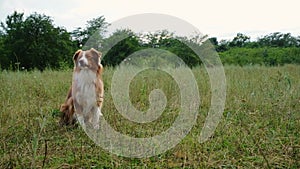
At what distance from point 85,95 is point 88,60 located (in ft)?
1.58

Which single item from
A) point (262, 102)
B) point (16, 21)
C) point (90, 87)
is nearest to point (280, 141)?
point (262, 102)

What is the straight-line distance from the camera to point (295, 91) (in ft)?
17.2

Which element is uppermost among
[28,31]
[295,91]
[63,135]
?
[28,31]

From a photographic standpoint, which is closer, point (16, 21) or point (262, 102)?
point (262, 102)

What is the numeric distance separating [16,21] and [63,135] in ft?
74.6

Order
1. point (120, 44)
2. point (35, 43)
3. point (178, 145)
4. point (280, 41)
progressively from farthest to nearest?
1. point (280, 41)
2. point (35, 43)
3. point (120, 44)
4. point (178, 145)

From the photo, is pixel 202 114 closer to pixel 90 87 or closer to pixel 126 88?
pixel 90 87

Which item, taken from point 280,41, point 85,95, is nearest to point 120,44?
point 85,95

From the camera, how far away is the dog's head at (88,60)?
12.6 feet

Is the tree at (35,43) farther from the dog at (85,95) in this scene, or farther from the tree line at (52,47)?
the dog at (85,95)

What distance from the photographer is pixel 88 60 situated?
3869mm

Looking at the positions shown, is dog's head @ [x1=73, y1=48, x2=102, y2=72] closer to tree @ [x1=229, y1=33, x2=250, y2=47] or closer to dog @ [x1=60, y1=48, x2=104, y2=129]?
dog @ [x1=60, y1=48, x2=104, y2=129]

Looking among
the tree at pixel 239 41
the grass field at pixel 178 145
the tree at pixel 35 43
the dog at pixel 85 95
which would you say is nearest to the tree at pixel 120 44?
the dog at pixel 85 95

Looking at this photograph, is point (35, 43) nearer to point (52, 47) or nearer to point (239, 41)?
point (52, 47)
